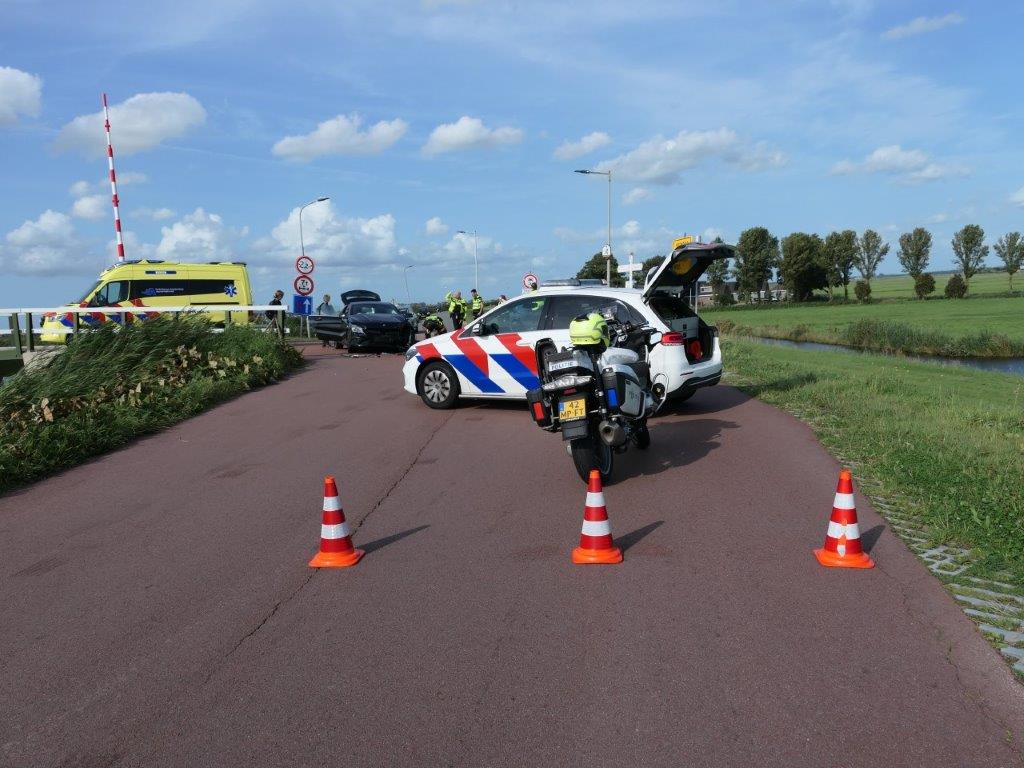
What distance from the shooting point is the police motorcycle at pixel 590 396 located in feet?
22.8

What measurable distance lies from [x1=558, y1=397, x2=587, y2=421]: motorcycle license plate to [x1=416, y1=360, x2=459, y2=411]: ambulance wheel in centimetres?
497

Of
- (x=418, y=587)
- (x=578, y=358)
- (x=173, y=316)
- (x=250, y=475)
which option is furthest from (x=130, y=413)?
(x=418, y=587)

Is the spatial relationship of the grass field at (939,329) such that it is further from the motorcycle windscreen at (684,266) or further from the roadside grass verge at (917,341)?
the motorcycle windscreen at (684,266)

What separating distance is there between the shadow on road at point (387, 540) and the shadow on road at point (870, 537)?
3.02 metres

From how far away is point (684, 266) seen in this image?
10.4 m

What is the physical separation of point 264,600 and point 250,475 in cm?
353

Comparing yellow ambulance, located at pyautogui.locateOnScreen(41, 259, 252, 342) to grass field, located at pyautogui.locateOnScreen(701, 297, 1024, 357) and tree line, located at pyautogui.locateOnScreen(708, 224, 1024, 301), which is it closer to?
grass field, located at pyautogui.locateOnScreen(701, 297, 1024, 357)

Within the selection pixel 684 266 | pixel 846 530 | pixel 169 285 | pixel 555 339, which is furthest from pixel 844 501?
pixel 169 285

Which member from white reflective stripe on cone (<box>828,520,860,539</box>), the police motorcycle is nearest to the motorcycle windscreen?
the police motorcycle

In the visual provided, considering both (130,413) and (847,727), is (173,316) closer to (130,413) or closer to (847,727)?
(130,413)

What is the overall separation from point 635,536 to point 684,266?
5.39 meters

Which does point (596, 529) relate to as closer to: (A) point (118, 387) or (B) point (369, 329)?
(A) point (118, 387)

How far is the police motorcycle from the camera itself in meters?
6.95

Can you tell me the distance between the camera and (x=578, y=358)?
23.5 ft
